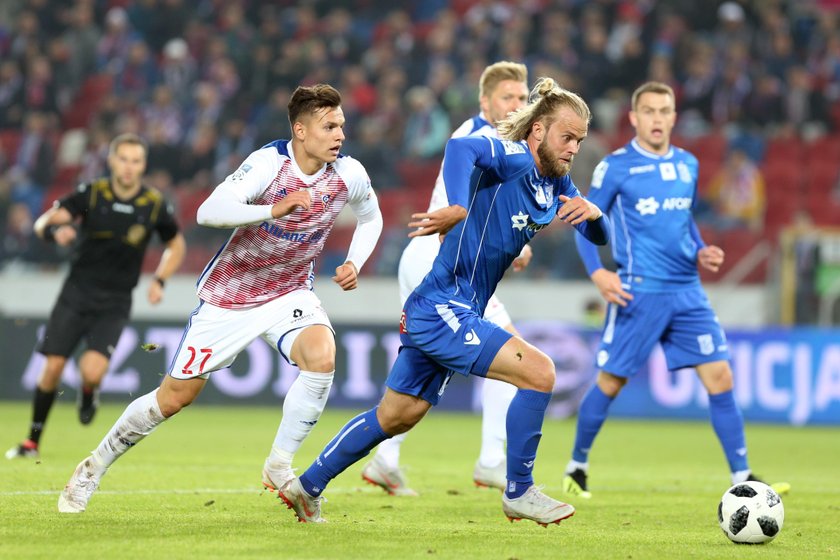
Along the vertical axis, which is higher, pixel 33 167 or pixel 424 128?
pixel 424 128

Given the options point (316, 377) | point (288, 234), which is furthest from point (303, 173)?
point (316, 377)

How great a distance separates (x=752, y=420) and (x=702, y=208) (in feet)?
10.9

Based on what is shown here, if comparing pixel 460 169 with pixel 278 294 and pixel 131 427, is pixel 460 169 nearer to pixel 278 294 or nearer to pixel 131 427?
pixel 278 294

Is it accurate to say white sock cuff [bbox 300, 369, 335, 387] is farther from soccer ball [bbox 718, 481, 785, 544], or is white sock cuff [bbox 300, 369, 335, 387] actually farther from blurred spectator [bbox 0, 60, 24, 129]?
blurred spectator [bbox 0, 60, 24, 129]

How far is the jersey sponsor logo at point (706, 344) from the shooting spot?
8570mm

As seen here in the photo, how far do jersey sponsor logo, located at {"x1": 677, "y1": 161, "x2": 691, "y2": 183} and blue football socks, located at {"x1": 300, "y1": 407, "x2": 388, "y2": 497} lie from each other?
11.2 ft

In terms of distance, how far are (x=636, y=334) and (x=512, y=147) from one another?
291cm

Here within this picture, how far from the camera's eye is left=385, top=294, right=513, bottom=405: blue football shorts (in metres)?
6.12

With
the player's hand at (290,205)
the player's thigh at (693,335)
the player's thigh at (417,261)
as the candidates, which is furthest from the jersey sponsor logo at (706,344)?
the player's hand at (290,205)

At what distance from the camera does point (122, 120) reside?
20281 mm

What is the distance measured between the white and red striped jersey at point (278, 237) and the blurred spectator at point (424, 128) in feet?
39.0

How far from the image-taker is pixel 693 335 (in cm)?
862

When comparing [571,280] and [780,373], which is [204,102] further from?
[780,373]

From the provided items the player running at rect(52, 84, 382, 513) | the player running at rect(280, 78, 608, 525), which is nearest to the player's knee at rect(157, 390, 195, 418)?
the player running at rect(52, 84, 382, 513)
